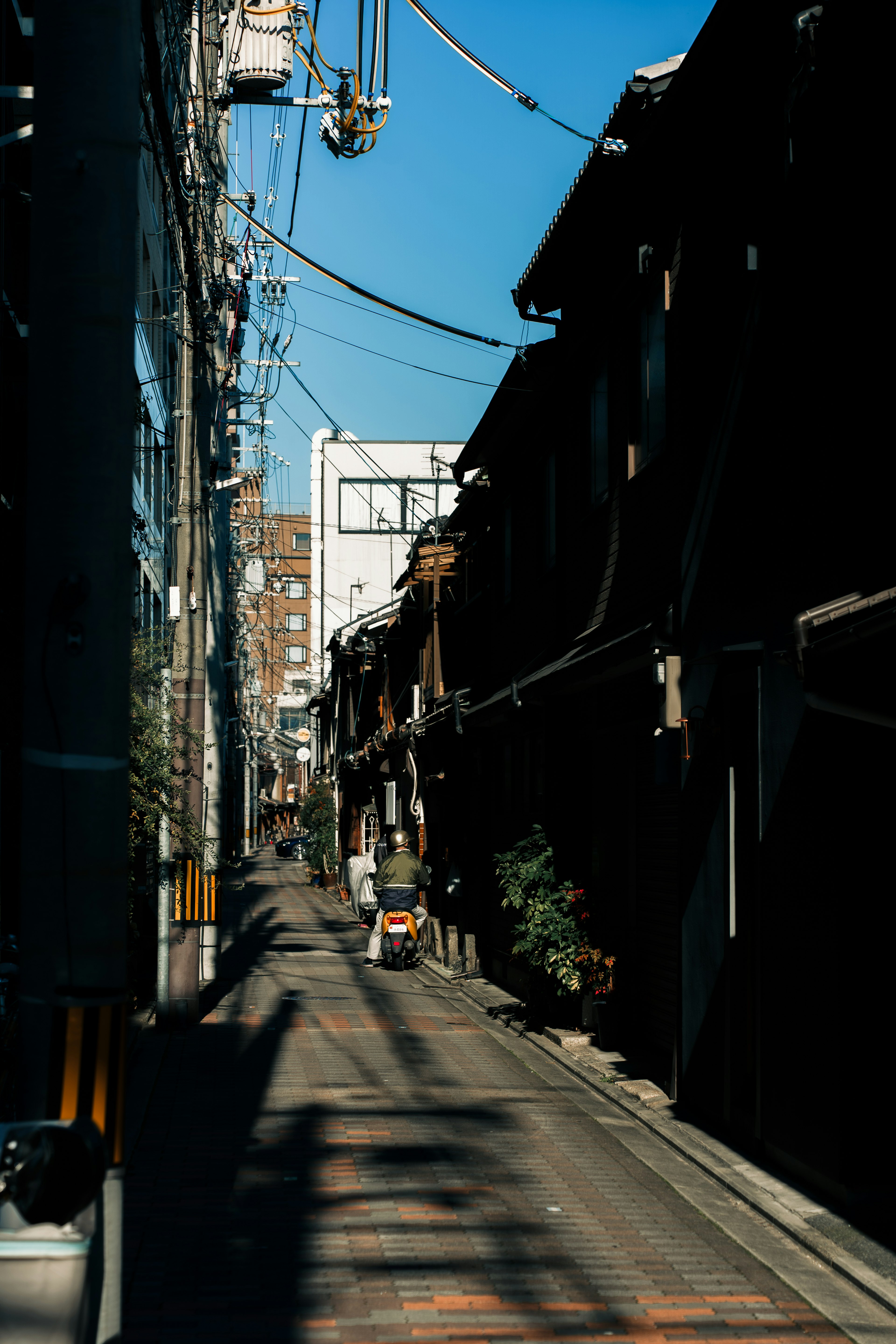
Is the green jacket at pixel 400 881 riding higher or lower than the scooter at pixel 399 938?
higher

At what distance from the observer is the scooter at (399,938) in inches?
777

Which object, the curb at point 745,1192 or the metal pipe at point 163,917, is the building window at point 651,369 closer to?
the curb at point 745,1192

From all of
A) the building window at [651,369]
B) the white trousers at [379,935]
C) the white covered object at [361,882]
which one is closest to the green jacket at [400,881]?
the white trousers at [379,935]

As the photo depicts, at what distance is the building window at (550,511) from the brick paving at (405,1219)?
19.4 ft

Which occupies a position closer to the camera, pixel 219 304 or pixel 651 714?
pixel 651 714

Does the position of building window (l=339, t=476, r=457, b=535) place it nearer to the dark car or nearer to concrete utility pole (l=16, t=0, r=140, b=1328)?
the dark car

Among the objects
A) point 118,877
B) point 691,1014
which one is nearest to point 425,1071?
point 691,1014

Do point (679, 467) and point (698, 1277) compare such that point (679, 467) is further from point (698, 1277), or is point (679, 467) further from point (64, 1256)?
point (64, 1256)

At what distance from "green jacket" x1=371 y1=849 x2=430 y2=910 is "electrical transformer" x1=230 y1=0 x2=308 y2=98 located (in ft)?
36.7

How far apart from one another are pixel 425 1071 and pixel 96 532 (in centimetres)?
861

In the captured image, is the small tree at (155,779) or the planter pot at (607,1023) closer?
the planter pot at (607,1023)

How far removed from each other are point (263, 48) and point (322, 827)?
3381 centimetres

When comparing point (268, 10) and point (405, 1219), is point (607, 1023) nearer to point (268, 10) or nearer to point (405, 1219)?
point (405, 1219)

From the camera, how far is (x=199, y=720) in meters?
13.5
